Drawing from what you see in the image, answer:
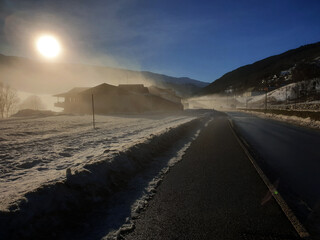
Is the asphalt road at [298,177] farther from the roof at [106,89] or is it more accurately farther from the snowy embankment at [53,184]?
the roof at [106,89]

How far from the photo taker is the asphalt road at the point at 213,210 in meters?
2.49

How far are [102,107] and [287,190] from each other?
40.3 meters

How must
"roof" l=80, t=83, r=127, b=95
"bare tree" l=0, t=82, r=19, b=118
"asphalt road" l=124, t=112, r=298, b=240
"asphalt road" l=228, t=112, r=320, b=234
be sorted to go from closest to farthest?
"asphalt road" l=124, t=112, r=298, b=240, "asphalt road" l=228, t=112, r=320, b=234, "roof" l=80, t=83, r=127, b=95, "bare tree" l=0, t=82, r=19, b=118

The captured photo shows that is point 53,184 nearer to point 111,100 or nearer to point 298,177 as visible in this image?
point 298,177

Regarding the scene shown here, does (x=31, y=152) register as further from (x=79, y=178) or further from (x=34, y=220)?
(x=34, y=220)

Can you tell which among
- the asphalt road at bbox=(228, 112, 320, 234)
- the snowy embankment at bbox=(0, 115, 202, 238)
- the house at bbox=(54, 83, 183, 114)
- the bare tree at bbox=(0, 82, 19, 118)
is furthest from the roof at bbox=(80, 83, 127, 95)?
the bare tree at bbox=(0, 82, 19, 118)

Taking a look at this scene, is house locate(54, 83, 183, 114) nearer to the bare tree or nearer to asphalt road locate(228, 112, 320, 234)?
asphalt road locate(228, 112, 320, 234)

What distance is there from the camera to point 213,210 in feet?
10.0

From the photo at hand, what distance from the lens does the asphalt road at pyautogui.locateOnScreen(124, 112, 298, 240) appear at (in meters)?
2.49

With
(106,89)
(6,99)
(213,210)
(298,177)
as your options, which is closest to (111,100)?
(106,89)

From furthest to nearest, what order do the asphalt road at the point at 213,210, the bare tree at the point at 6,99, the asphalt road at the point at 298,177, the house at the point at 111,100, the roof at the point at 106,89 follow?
the bare tree at the point at 6,99, the roof at the point at 106,89, the house at the point at 111,100, the asphalt road at the point at 298,177, the asphalt road at the point at 213,210

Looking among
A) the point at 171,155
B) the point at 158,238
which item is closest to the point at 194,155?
the point at 171,155

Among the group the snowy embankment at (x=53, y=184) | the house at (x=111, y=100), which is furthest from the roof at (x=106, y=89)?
the snowy embankment at (x=53, y=184)

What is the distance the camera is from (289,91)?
77938mm
